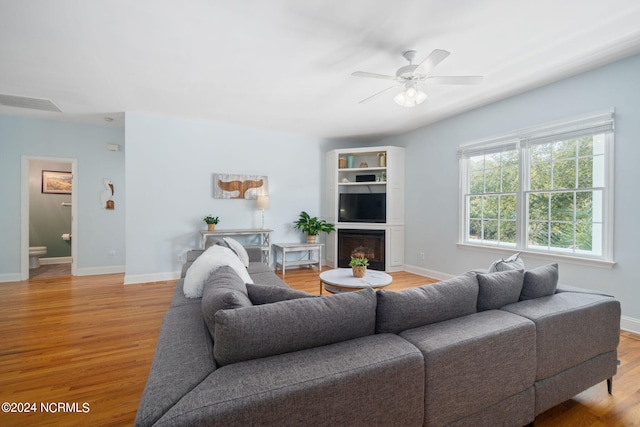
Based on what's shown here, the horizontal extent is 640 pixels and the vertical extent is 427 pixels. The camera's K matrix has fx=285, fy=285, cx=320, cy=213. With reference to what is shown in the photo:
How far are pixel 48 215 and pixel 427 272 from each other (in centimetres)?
792

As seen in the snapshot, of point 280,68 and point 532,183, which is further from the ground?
point 280,68

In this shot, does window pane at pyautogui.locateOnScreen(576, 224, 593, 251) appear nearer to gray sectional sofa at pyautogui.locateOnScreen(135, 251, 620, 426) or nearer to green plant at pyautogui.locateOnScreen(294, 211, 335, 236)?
gray sectional sofa at pyautogui.locateOnScreen(135, 251, 620, 426)

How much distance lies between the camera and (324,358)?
1.10m

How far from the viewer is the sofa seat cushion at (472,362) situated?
3.97 ft

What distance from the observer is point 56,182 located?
20.3ft

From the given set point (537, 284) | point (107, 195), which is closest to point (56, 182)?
point (107, 195)

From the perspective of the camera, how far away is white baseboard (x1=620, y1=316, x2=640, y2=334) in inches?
106

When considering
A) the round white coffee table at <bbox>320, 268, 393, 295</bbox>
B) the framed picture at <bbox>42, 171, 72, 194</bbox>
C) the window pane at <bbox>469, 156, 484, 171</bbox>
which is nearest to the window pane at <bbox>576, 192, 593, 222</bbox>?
the window pane at <bbox>469, 156, 484, 171</bbox>

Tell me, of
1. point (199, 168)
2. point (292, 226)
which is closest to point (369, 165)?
point (292, 226)

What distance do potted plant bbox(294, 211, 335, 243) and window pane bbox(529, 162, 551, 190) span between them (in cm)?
329

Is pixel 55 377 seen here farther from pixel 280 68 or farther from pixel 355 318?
pixel 280 68

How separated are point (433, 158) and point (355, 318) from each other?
4.29m

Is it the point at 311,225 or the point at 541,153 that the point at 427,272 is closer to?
the point at 311,225

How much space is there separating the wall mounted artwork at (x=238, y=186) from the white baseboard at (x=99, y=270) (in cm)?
231
